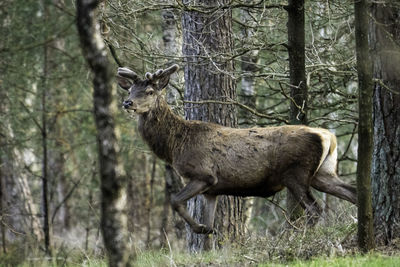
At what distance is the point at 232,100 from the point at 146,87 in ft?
4.60

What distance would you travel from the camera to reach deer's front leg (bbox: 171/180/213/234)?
27.8 feet

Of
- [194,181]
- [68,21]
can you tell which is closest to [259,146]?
[194,181]

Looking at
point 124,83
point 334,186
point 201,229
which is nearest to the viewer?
point 334,186

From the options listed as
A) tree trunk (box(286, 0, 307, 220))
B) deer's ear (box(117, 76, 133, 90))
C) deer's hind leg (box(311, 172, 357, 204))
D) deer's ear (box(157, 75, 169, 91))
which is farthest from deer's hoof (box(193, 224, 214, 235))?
deer's ear (box(117, 76, 133, 90))

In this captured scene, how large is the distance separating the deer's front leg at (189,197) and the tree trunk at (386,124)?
2339 mm

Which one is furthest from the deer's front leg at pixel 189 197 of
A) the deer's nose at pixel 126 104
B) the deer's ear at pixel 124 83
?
the deer's ear at pixel 124 83

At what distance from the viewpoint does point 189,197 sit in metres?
8.54

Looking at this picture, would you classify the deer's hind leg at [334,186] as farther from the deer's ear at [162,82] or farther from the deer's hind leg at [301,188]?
the deer's ear at [162,82]

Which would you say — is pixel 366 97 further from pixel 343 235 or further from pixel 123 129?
pixel 123 129

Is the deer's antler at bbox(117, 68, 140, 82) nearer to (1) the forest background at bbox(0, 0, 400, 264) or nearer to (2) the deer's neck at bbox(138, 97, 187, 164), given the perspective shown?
(1) the forest background at bbox(0, 0, 400, 264)

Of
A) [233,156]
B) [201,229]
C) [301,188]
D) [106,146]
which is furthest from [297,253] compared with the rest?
[106,146]

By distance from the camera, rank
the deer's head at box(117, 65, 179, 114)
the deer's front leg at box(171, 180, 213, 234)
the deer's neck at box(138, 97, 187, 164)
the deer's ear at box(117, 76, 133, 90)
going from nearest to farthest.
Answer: the deer's front leg at box(171, 180, 213, 234)
the deer's neck at box(138, 97, 187, 164)
the deer's head at box(117, 65, 179, 114)
the deer's ear at box(117, 76, 133, 90)

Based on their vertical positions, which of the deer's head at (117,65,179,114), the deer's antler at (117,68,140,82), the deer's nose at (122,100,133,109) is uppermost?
the deer's antler at (117,68,140,82)

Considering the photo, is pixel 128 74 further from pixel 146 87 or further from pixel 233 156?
pixel 233 156
